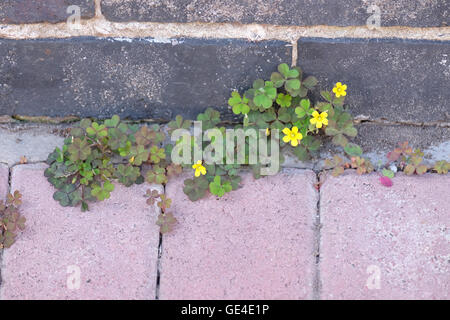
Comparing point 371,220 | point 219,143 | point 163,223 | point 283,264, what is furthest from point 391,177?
point 163,223

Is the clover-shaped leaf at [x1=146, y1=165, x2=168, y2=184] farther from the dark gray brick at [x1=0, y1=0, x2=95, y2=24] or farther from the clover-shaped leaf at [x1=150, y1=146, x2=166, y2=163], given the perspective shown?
the dark gray brick at [x1=0, y1=0, x2=95, y2=24]

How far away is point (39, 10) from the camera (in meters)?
2.02

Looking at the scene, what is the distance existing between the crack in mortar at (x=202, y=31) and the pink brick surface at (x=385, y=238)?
558 mm

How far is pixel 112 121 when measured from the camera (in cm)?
209

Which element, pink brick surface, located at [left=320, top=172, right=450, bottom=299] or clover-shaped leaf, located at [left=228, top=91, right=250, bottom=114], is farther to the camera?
clover-shaped leaf, located at [left=228, top=91, right=250, bottom=114]

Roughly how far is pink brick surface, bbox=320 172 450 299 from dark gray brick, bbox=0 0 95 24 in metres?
1.16

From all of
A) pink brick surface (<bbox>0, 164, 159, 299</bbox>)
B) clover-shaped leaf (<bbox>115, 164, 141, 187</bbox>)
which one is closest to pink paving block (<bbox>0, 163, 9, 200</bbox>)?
pink brick surface (<bbox>0, 164, 159, 299</bbox>)

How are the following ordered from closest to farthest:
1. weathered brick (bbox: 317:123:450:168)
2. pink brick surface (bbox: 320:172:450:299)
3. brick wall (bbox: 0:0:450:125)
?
pink brick surface (bbox: 320:172:450:299) → brick wall (bbox: 0:0:450:125) → weathered brick (bbox: 317:123:450:168)

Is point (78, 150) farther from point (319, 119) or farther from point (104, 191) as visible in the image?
point (319, 119)

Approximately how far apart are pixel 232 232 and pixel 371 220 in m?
0.53

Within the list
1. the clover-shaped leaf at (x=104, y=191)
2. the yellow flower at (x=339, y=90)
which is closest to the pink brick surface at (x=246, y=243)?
the clover-shaped leaf at (x=104, y=191)

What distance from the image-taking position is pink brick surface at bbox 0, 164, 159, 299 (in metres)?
1.95

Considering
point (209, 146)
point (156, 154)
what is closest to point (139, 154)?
point (156, 154)
